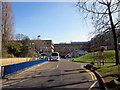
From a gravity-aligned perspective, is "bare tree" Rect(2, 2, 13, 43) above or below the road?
above

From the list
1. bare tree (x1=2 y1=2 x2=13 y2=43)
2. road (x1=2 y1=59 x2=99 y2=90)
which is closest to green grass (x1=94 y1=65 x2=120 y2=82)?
road (x1=2 y1=59 x2=99 y2=90)

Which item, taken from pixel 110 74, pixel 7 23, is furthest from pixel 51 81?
pixel 7 23

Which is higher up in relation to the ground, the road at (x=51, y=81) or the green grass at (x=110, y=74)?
the green grass at (x=110, y=74)

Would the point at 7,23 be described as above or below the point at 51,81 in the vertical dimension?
above

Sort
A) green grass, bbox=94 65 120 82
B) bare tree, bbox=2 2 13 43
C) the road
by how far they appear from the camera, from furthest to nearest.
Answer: bare tree, bbox=2 2 13 43
green grass, bbox=94 65 120 82
the road

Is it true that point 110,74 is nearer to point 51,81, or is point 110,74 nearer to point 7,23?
point 51,81

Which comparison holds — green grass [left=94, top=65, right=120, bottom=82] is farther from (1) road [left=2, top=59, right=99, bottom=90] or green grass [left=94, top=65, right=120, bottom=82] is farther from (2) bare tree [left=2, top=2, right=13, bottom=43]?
(2) bare tree [left=2, top=2, right=13, bottom=43]

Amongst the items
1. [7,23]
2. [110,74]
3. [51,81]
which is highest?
[7,23]

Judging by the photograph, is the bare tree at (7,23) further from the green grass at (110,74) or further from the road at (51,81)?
the green grass at (110,74)

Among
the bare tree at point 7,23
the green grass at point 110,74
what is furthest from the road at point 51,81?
the bare tree at point 7,23

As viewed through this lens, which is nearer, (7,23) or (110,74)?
(110,74)

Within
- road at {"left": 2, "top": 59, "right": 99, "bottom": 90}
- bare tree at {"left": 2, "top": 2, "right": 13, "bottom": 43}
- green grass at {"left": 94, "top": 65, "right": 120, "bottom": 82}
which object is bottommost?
road at {"left": 2, "top": 59, "right": 99, "bottom": 90}

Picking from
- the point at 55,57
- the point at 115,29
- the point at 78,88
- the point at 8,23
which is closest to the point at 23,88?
the point at 78,88

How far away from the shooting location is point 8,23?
3816cm
